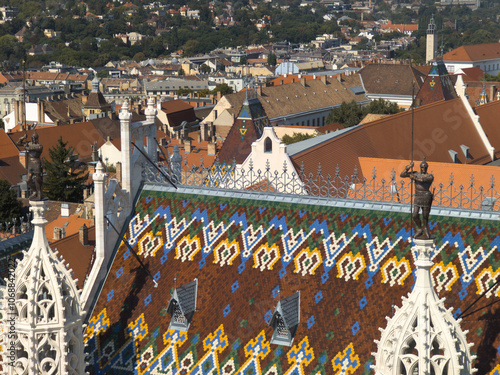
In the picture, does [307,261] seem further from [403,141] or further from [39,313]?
[403,141]

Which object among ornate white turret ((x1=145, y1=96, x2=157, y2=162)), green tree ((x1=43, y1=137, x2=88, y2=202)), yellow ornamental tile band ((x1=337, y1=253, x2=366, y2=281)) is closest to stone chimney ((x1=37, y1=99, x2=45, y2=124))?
green tree ((x1=43, y1=137, x2=88, y2=202))

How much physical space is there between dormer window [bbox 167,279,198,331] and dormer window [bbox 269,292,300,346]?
7.31 feet

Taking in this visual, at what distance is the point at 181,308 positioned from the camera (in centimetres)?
2245

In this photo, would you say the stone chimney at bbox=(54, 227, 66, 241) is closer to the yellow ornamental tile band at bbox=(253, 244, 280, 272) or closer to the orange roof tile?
the orange roof tile

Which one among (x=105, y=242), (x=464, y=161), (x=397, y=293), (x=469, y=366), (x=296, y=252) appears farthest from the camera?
(x=464, y=161)

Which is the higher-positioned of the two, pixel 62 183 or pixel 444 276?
pixel 444 276

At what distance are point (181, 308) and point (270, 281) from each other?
7.12ft

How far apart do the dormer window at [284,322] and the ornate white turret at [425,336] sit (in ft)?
16.3

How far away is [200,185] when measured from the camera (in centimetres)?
2538

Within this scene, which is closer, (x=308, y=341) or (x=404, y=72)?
(x=308, y=341)

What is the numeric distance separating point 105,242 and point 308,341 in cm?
622

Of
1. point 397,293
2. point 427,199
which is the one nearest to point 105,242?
point 397,293

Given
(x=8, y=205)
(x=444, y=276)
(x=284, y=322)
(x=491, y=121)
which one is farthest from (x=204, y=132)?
(x=444, y=276)

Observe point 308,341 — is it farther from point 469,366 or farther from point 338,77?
point 338,77
